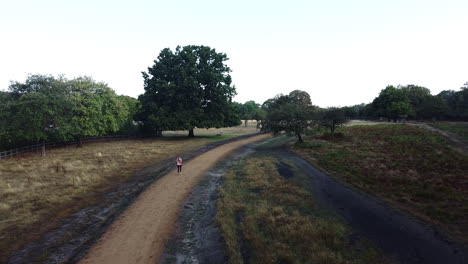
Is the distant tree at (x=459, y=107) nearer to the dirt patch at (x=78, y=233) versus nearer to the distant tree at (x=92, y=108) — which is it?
the dirt patch at (x=78, y=233)

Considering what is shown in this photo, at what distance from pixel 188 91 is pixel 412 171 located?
3652 centimetres

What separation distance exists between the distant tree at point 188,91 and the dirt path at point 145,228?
1025 inches

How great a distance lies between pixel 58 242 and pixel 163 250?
15.6 feet

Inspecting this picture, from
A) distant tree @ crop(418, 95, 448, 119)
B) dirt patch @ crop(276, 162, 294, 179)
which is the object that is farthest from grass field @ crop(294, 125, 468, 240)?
distant tree @ crop(418, 95, 448, 119)

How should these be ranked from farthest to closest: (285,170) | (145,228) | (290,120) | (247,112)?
(247,112) → (290,120) → (285,170) → (145,228)

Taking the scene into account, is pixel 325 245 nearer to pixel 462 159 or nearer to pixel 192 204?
pixel 192 204

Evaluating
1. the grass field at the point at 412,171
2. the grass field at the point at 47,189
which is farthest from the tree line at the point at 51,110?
the grass field at the point at 412,171

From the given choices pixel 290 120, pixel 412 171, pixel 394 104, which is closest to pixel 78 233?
pixel 412 171

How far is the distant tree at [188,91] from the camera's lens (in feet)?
140

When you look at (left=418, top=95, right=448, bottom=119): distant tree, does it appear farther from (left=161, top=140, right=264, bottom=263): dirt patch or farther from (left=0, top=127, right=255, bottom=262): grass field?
(left=161, top=140, right=264, bottom=263): dirt patch

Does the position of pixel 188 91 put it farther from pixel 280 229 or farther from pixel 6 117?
pixel 280 229

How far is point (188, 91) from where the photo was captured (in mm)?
Result: 43656

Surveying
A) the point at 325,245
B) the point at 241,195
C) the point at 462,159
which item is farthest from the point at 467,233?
the point at 462,159

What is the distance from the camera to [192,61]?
44.1 meters
